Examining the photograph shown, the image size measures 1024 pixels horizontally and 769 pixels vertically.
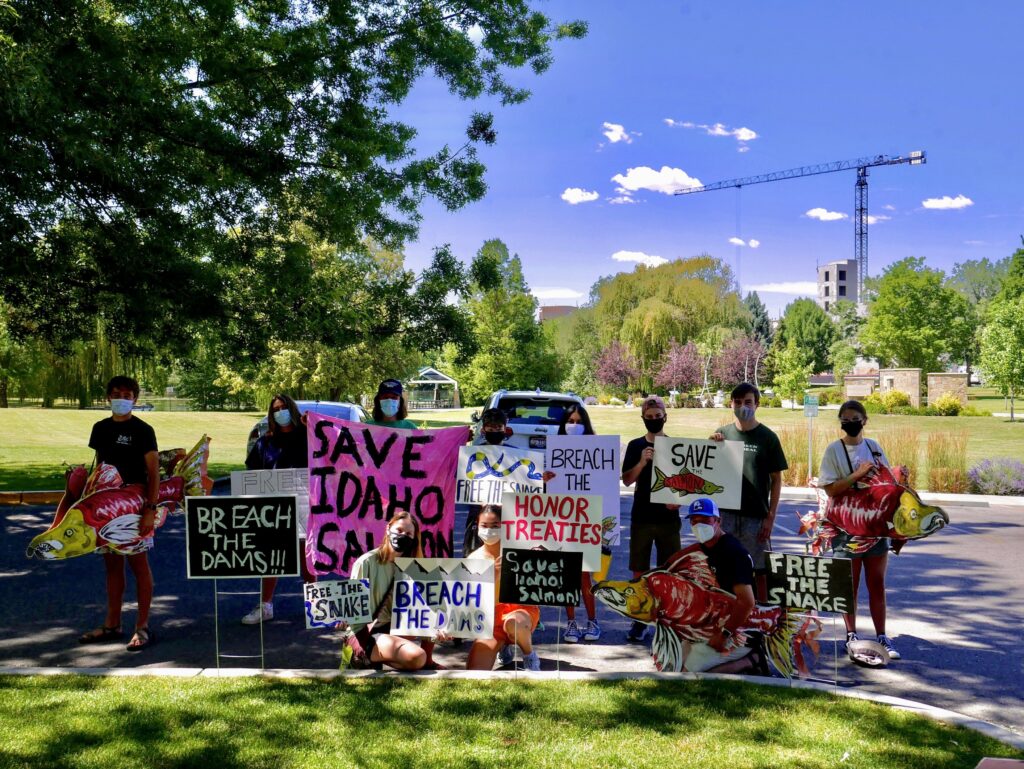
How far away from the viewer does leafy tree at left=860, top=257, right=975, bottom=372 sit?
191 ft

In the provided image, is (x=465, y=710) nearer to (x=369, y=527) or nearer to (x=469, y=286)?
(x=369, y=527)

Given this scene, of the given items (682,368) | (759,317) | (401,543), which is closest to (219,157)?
(401,543)

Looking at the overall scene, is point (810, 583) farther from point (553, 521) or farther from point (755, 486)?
point (553, 521)

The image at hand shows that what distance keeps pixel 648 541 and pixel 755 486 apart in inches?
37.4

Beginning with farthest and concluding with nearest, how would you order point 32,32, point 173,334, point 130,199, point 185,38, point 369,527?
point 173,334, point 130,199, point 185,38, point 32,32, point 369,527

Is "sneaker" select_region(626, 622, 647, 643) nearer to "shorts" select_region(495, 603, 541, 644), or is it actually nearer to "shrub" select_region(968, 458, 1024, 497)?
"shorts" select_region(495, 603, 541, 644)

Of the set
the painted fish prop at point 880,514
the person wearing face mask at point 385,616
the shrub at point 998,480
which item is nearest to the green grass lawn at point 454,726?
the person wearing face mask at point 385,616

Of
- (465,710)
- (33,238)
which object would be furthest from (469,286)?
(465,710)

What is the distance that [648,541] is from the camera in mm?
6367

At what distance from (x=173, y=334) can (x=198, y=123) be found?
4.20 m

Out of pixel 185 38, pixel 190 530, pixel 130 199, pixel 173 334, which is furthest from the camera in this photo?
pixel 173 334

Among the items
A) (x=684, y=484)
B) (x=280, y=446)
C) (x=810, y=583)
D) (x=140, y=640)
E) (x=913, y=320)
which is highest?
(x=913, y=320)

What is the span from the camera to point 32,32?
784 centimetres

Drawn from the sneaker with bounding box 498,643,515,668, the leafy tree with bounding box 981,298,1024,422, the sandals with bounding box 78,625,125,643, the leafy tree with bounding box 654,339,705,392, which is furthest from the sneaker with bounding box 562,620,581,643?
the leafy tree with bounding box 654,339,705,392
